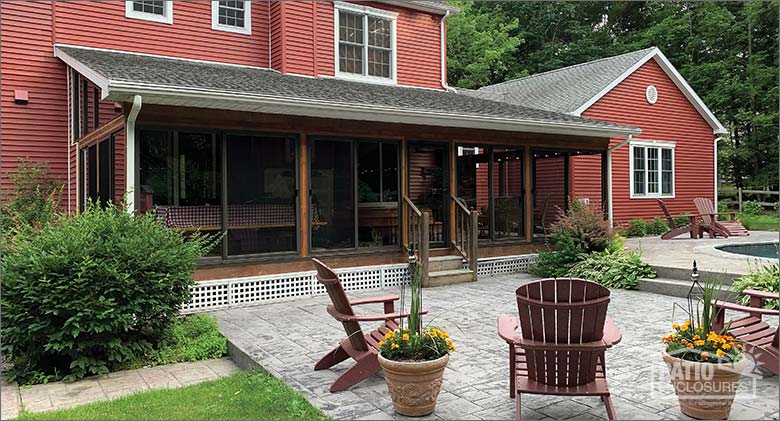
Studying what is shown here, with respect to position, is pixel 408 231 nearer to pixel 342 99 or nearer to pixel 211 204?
pixel 342 99

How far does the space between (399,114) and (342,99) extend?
92 cm

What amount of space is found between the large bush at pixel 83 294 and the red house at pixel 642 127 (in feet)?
40.4

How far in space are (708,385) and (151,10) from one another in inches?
427

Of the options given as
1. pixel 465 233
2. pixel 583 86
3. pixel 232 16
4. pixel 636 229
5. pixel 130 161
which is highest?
pixel 232 16

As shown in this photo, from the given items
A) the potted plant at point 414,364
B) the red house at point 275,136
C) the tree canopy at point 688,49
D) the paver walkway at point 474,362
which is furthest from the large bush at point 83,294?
the tree canopy at point 688,49

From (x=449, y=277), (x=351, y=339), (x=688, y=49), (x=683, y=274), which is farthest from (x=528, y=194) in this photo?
(x=688, y=49)

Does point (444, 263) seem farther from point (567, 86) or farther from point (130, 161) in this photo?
point (567, 86)

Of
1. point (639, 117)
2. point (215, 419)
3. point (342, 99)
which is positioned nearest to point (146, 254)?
point (215, 419)

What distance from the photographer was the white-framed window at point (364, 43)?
12266 millimetres

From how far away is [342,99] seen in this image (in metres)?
8.54

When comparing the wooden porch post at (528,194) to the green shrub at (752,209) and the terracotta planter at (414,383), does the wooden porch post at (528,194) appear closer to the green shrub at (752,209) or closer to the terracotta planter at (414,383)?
the terracotta planter at (414,383)

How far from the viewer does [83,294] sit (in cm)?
501

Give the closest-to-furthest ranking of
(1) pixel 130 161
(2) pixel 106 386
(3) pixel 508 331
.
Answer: (3) pixel 508 331 → (2) pixel 106 386 → (1) pixel 130 161

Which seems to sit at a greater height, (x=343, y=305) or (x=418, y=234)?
(x=418, y=234)
